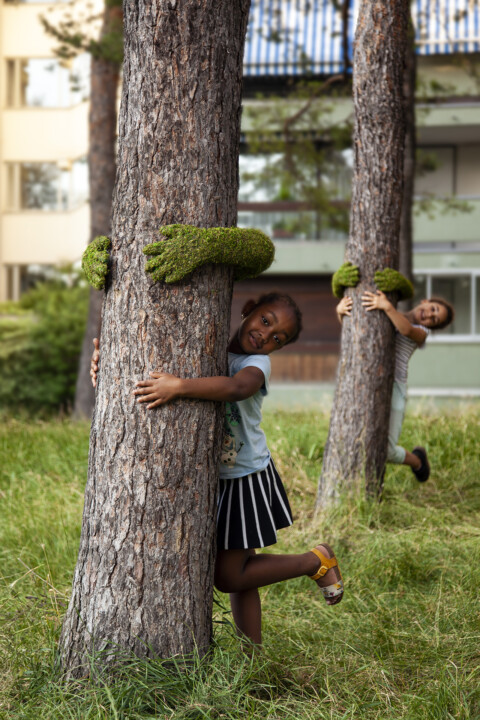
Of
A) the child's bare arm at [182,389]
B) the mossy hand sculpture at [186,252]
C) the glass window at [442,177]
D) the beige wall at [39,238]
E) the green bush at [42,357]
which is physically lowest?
the green bush at [42,357]

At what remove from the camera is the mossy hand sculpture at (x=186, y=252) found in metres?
2.55

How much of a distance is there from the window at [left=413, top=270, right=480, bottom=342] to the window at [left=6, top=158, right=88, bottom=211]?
9.94 metres

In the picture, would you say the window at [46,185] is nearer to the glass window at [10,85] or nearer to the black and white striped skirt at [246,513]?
the glass window at [10,85]

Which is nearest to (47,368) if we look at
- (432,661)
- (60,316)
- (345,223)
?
(60,316)

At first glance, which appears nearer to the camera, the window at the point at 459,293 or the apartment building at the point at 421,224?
the apartment building at the point at 421,224

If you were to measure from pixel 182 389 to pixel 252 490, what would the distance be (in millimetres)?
600

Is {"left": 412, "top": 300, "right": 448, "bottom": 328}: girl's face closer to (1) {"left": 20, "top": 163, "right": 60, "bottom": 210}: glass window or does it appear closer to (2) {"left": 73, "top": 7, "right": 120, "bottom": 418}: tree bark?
(2) {"left": 73, "top": 7, "right": 120, "bottom": 418}: tree bark

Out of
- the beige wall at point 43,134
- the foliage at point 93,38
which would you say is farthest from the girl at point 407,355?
the beige wall at point 43,134

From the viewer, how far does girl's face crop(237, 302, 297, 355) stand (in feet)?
9.97

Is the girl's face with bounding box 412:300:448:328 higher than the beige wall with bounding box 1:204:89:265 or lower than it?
lower

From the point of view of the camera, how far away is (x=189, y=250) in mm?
2561

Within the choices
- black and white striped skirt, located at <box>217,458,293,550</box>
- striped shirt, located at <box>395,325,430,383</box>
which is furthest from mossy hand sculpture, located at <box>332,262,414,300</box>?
black and white striped skirt, located at <box>217,458,293,550</box>

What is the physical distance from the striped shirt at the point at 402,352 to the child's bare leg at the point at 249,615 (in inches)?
110

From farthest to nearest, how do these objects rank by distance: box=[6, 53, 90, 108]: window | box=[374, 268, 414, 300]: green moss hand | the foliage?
box=[6, 53, 90, 108]: window < the foliage < box=[374, 268, 414, 300]: green moss hand
